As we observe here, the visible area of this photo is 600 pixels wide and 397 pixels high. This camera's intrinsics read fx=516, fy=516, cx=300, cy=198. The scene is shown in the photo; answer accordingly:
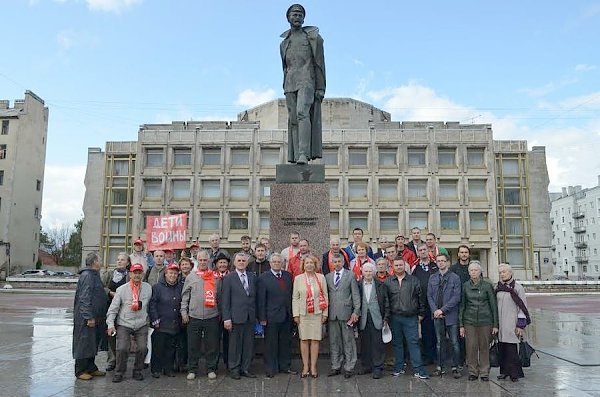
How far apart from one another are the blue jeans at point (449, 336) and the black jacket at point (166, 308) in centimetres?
417

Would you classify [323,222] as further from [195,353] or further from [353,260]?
[195,353]

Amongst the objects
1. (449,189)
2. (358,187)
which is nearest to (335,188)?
(358,187)

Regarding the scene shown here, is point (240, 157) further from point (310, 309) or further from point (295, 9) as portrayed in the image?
point (310, 309)

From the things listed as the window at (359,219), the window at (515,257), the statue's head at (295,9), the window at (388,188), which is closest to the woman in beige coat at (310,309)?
the statue's head at (295,9)

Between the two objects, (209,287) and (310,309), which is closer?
(310,309)

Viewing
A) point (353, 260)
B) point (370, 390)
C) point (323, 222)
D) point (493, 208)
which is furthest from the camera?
point (493, 208)

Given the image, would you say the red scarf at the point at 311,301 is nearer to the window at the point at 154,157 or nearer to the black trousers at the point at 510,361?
the black trousers at the point at 510,361

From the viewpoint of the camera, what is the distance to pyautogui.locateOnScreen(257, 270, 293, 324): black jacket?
8.22 metres

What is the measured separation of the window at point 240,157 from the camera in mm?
56281

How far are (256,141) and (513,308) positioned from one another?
4951 centimetres

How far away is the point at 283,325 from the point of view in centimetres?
838

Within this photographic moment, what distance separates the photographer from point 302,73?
421 inches

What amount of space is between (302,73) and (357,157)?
4567cm

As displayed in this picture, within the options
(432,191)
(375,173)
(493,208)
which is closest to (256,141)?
(375,173)
